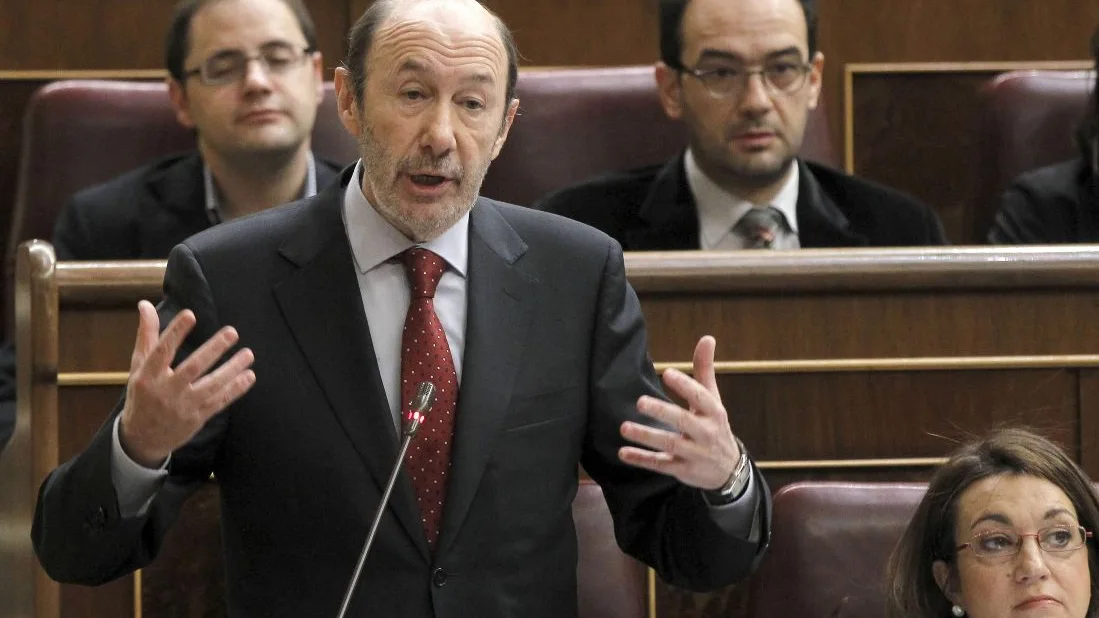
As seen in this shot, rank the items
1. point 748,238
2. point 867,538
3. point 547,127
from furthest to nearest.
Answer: point 547,127, point 748,238, point 867,538

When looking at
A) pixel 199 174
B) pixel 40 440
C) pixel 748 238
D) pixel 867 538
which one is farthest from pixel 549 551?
pixel 199 174

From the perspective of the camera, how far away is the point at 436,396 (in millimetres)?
850

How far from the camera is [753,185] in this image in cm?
138

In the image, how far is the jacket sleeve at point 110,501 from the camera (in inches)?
30.8

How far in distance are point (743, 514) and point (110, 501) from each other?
1.00 ft

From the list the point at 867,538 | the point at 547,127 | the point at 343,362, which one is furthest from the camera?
the point at 547,127

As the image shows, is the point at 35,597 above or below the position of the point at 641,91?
below

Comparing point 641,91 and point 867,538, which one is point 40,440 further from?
point 641,91

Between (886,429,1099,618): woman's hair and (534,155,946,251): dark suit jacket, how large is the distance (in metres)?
0.42

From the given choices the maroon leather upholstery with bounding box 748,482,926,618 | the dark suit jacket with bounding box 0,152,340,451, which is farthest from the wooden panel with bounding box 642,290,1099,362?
the dark suit jacket with bounding box 0,152,340,451

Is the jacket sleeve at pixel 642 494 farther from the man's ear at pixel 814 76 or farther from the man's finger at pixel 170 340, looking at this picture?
the man's ear at pixel 814 76

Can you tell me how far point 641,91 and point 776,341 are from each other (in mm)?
474

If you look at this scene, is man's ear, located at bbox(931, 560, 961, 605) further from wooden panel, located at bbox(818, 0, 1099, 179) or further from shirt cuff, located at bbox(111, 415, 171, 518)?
Result: wooden panel, located at bbox(818, 0, 1099, 179)

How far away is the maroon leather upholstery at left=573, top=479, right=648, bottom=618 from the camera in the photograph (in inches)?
40.4
